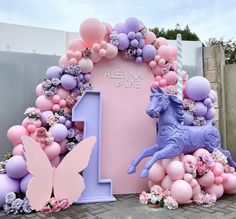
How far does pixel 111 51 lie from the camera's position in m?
4.14

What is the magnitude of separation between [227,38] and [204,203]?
9.51 m

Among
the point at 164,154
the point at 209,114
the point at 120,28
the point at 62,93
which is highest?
the point at 120,28

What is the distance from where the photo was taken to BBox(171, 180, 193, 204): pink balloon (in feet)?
11.7

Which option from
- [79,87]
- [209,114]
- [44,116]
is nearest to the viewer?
[44,116]

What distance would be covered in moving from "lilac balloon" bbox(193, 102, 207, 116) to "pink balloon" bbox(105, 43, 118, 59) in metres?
1.48

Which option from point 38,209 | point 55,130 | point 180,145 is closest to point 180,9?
point 180,145

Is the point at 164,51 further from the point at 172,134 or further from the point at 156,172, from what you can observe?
the point at 156,172

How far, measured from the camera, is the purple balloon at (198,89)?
167 inches

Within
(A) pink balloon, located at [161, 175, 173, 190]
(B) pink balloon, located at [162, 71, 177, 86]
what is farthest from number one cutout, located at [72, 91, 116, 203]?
(B) pink balloon, located at [162, 71, 177, 86]

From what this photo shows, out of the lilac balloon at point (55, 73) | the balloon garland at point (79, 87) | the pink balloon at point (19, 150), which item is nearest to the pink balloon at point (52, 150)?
the balloon garland at point (79, 87)

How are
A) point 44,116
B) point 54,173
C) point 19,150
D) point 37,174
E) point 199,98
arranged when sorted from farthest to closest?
point 199,98
point 44,116
point 19,150
point 54,173
point 37,174

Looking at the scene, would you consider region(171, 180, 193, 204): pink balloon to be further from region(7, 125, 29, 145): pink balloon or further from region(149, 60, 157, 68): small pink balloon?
region(7, 125, 29, 145): pink balloon

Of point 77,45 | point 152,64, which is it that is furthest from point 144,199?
point 77,45

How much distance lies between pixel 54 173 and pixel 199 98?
2397 mm
